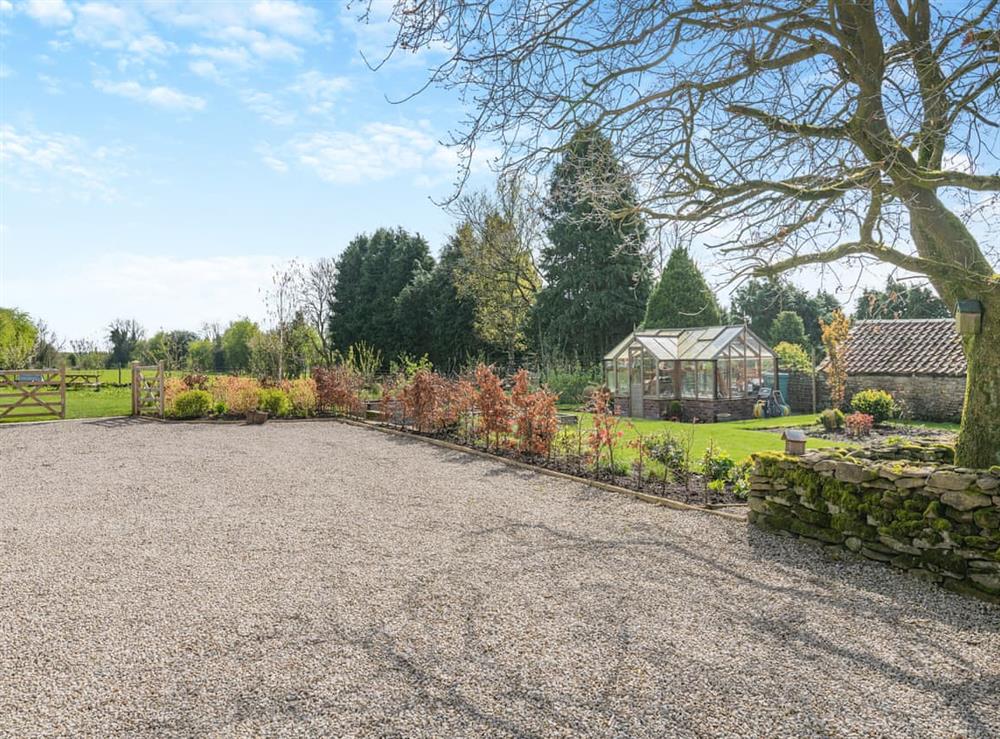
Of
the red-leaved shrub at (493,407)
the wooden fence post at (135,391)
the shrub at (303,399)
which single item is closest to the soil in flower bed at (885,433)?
the red-leaved shrub at (493,407)

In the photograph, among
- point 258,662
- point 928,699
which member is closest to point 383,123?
point 258,662

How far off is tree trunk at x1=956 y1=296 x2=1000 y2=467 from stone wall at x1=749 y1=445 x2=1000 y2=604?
890 mm

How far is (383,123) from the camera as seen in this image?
7383 mm

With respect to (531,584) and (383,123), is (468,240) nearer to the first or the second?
(383,123)

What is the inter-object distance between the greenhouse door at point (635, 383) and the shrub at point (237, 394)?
1066cm

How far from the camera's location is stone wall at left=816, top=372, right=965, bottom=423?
666 inches

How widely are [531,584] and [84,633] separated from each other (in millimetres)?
2763

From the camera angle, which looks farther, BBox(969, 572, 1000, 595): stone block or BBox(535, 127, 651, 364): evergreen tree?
BBox(535, 127, 651, 364): evergreen tree

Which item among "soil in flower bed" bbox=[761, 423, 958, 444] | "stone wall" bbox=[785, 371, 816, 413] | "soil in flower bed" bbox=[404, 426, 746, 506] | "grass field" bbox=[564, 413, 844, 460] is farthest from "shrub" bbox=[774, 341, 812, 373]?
"soil in flower bed" bbox=[404, 426, 746, 506]

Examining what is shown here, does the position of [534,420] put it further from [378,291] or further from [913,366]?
[378,291]

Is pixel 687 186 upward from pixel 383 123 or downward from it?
downward

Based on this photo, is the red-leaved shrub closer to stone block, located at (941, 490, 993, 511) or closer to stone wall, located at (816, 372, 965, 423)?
stone block, located at (941, 490, 993, 511)

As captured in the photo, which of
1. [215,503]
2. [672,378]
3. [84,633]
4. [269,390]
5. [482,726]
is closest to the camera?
[482,726]

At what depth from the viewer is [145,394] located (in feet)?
57.8
